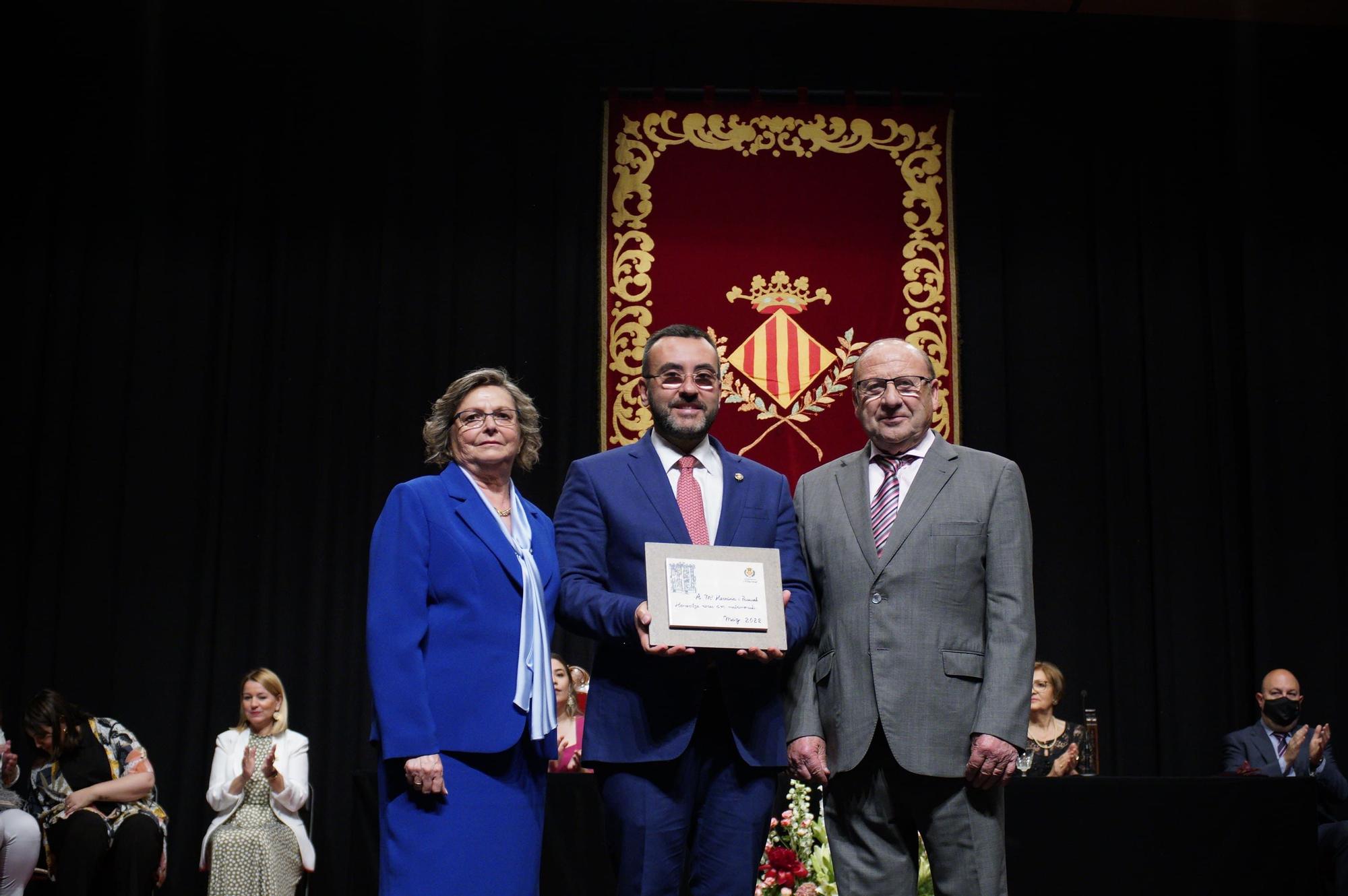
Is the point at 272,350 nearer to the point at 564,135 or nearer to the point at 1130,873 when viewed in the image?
the point at 564,135

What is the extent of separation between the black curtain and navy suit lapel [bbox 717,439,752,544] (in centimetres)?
387

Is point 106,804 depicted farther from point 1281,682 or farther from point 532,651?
point 1281,682

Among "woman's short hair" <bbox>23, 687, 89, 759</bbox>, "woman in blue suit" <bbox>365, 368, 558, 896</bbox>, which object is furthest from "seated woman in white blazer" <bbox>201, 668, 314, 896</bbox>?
"woman in blue suit" <bbox>365, 368, 558, 896</bbox>

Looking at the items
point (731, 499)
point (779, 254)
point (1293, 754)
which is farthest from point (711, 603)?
point (779, 254)

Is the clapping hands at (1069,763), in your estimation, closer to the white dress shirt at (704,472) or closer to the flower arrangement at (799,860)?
the flower arrangement at (799,860)

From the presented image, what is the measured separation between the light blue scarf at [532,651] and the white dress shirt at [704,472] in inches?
14.4

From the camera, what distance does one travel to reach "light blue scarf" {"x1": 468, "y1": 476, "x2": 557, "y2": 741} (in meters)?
2.72

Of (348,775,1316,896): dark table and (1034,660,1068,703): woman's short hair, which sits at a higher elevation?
(1034,660,1068,703): woman's short hair

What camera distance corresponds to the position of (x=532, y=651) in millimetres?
2754

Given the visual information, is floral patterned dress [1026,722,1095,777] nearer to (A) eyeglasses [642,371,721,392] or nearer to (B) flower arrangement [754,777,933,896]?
(B) flower arrangement [754,777,933,896]

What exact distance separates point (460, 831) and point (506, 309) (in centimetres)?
447

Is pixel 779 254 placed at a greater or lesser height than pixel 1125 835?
greater

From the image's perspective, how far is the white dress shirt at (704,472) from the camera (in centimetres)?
276

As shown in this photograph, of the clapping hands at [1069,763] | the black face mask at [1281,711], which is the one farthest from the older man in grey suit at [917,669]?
the black face mask at [1281,711]
